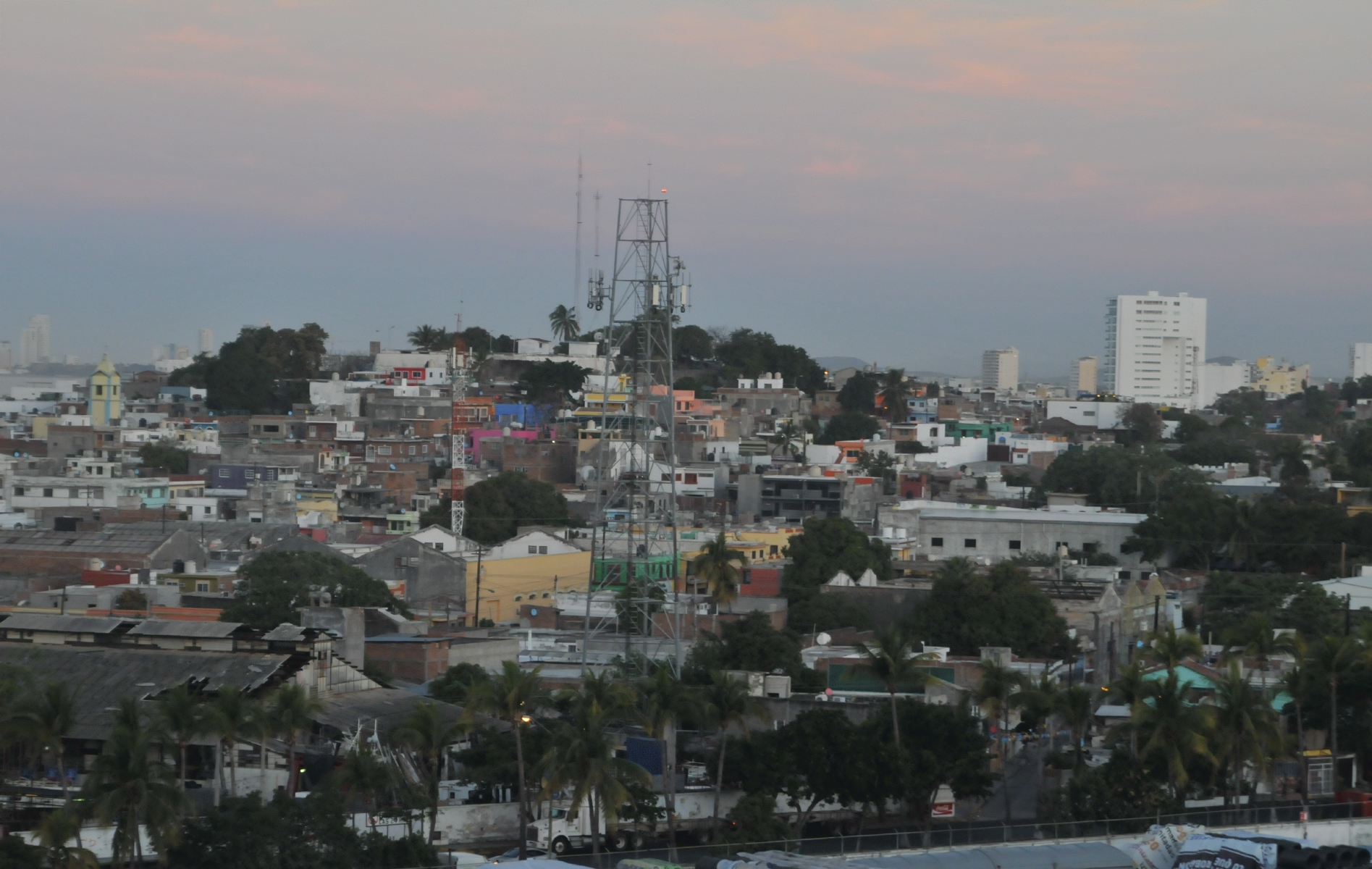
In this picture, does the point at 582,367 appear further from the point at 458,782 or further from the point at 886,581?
the point at 458,782

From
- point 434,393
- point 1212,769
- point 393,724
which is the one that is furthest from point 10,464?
point 1212,769

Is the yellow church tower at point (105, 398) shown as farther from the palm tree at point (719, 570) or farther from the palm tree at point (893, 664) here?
the palm tree at point (893, 664)

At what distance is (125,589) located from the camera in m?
39.9

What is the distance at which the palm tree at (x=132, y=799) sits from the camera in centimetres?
1903

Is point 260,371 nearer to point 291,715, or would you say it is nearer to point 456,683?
point 456,683

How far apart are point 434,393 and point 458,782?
59896 millimetres

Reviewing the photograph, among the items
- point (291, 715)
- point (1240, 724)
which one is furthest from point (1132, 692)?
point (291, 715)

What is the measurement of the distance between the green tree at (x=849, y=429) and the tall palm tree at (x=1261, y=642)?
5489 centimetres

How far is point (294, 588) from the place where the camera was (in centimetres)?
3762

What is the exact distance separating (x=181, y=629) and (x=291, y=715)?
6252 millimetres

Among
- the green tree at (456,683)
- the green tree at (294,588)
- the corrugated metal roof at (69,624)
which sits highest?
the corrugated metal roof at (69,624)

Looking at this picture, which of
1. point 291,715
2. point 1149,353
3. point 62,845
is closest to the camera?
point 62,845

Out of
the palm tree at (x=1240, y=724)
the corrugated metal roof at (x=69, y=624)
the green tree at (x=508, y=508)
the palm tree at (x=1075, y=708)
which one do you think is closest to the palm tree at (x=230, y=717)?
the corrugated metal roof at (x=69, y=624)

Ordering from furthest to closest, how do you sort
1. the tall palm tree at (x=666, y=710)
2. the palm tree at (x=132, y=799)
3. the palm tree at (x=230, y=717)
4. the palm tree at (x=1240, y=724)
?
the palm tree at (x=1240, y=724) < the tall palm tree at (x=666, y=710) < the palm tree at (x=230, y=717) < the palm tree at (x=132, y=799)
